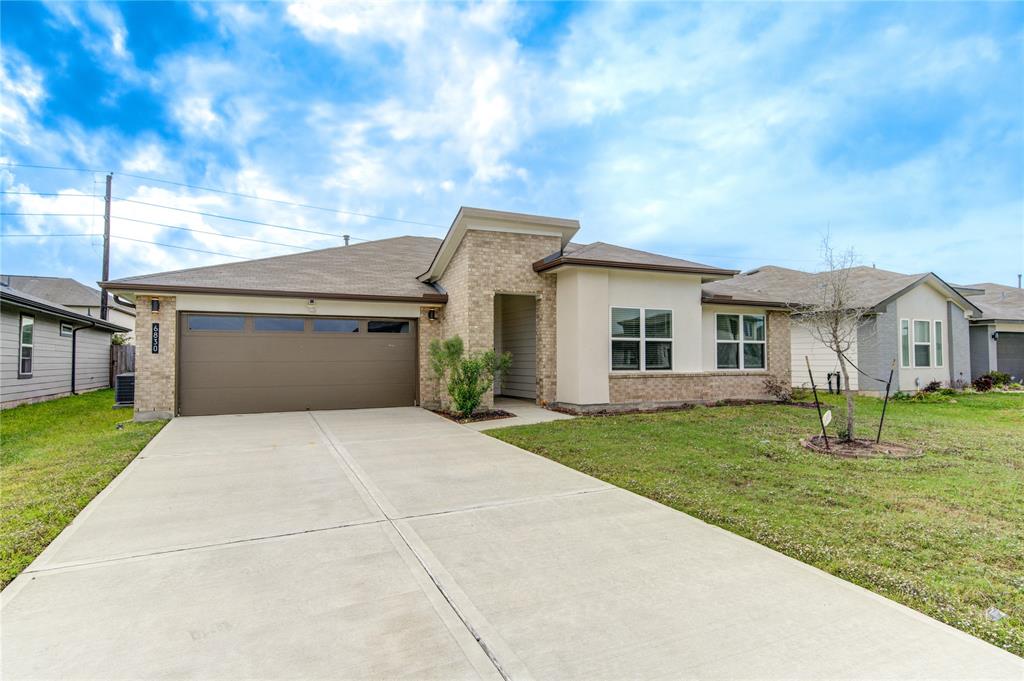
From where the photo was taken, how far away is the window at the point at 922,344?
16205 millimetres

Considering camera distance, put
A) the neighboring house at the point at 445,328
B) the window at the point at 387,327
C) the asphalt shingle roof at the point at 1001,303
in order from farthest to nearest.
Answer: the asphalt shingle roof at the point at 1001,303
the window at the point at 387,327
the neighboring house at the point at 445,328

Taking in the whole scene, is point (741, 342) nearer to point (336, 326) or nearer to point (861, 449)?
point (861, 449)

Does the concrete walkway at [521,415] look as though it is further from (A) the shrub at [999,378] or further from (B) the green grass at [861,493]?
(A) the shrub at [999,378]

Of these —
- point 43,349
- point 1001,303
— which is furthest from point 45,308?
point 1001,303

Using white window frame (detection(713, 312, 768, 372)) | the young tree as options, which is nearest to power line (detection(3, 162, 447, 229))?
white window frame (detection(713, 312, 768, 372))

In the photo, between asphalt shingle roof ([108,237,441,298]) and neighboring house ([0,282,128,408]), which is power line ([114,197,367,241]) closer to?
neighboring house ([0,282,128,408])

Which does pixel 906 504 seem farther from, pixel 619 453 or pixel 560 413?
pixel 560 413

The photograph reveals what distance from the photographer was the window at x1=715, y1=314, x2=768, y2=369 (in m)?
13.7

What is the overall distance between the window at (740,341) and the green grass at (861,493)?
391 centimetres

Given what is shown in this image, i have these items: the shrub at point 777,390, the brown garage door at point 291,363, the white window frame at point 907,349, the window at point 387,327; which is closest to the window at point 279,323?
the brown garage door at point 291,363

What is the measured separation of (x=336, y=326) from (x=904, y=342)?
17.4 meters

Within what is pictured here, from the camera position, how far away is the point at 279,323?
11922 millimetres

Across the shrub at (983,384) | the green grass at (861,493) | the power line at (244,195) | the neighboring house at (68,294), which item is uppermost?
the power line at (244,195)

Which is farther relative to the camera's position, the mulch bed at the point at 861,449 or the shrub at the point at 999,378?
the shrub at the point at 999,378
